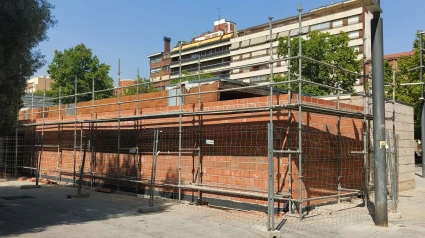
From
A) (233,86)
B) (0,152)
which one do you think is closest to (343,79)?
(233,86)

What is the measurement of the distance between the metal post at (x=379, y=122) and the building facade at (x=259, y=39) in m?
36.3

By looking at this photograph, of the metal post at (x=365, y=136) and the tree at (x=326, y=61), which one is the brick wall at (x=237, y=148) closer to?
the metal post at (x=365, y=136)

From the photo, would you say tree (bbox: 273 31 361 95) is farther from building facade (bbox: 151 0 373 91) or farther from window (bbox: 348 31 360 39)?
window (bbox: 348 31 360 39)

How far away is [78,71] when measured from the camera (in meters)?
43.8

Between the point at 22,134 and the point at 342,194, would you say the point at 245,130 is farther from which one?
the point at 22,134

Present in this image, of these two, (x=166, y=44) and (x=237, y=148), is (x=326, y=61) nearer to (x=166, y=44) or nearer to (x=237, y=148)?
(x=237, y=148)

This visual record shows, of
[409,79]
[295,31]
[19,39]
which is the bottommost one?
[19,39]

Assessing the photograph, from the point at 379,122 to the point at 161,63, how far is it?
81.4 metres

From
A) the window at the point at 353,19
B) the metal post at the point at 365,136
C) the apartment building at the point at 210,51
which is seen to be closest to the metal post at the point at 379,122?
the metal post at the point at 365,136

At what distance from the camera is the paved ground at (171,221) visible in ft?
24.2

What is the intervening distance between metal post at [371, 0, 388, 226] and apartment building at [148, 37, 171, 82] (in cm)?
7617

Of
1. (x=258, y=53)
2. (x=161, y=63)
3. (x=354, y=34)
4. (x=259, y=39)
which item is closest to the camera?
(x=354, y=34)

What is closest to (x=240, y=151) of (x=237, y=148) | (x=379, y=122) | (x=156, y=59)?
(x=237, y=148)

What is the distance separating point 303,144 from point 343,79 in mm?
23010
